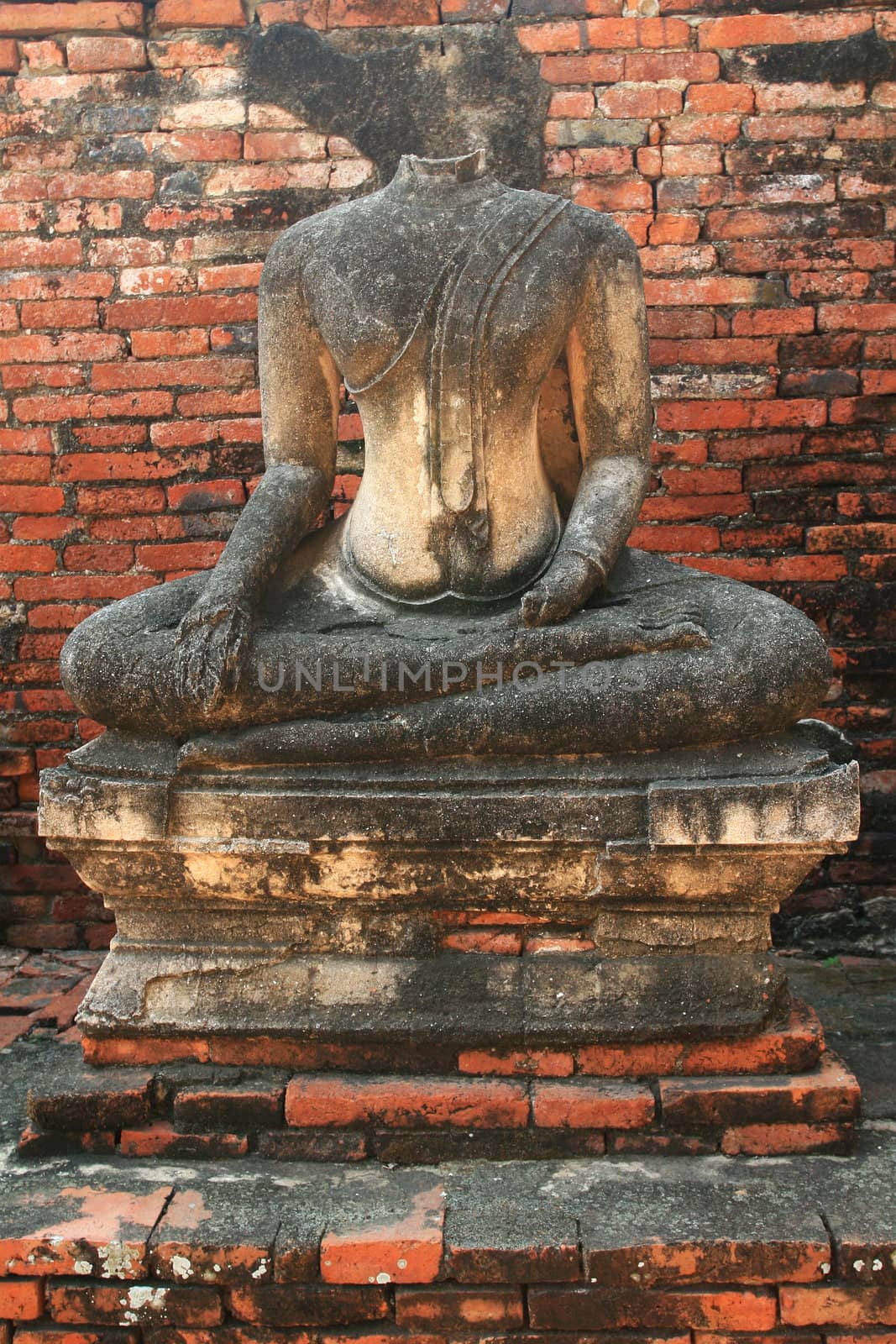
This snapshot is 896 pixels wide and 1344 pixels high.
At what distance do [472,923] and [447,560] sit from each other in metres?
0.85

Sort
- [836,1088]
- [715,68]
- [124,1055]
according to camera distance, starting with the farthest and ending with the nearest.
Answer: [715,68]
[124,1055]
[836,1088]

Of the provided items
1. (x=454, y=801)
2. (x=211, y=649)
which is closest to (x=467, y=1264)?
(x=454, y=801)

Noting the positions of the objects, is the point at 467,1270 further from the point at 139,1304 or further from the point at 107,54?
the point at 107,54

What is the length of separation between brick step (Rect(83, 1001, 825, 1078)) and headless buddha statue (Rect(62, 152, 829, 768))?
23.6 inches

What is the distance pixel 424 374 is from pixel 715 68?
1.92 m

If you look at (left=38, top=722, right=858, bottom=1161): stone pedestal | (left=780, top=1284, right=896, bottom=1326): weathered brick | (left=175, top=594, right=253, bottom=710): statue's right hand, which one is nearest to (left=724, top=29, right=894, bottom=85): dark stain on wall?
(left=38, top=722, right=858, bottom=1161): stone pedestal

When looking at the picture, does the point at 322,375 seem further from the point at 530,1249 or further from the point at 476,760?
the point at 530,1249

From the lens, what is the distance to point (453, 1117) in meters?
2.51

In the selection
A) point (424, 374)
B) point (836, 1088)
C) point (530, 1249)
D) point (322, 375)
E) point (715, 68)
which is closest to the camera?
point (530, 1249)

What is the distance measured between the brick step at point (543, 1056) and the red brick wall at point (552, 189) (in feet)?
5.01

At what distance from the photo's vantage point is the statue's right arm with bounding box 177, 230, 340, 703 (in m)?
2.86

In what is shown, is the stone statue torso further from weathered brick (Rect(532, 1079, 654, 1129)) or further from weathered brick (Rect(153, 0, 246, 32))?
weathered brick (Rect(153, 0, 246, 32))

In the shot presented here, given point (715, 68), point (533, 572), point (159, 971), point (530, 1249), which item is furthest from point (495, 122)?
point (530, 1249)

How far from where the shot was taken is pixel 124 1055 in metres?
2.68
